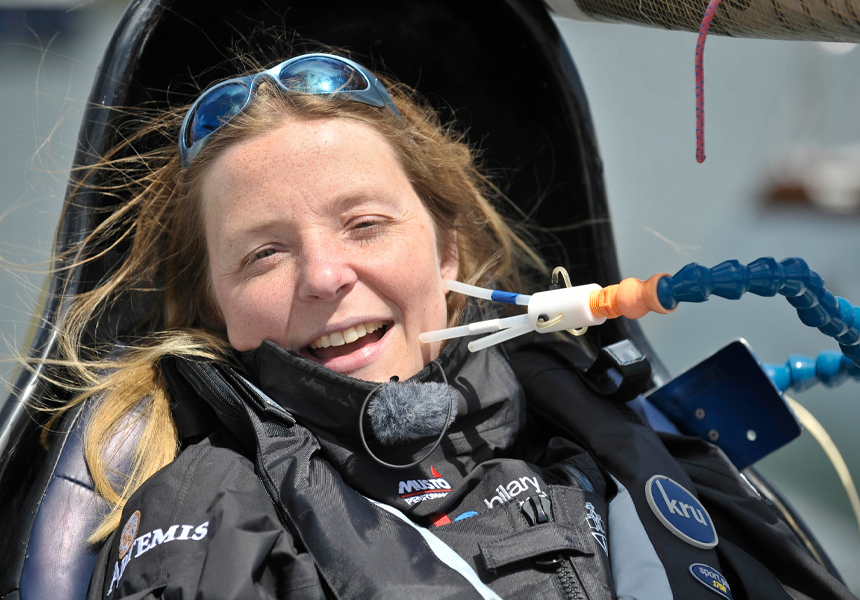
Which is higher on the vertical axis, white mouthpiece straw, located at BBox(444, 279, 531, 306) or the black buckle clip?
white mouthpiece straw, located at BBox(444, 279, 531, 306)

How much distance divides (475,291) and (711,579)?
48 centimetres

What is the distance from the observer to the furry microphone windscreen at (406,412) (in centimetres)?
98

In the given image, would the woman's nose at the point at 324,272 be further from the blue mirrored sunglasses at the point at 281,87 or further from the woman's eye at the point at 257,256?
the blue mirrored sunglasses at the point at 281,87

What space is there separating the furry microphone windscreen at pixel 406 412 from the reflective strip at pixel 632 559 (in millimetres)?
264

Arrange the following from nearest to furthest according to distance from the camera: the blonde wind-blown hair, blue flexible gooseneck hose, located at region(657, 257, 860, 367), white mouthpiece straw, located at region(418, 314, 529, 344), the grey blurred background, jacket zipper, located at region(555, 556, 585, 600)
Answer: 1. blue flexible gooseneck hose, located at region(657, 257, 860, 367)
2. jacket zipper, located at region(555, 556, 585, 600)
3. white mouthpiece straw, located at region(418, 314, 529, 344)
4. the blonde wind-blown hair
5. the grey blurred background

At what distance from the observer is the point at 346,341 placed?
3.45 feet

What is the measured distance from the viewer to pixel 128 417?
112cm

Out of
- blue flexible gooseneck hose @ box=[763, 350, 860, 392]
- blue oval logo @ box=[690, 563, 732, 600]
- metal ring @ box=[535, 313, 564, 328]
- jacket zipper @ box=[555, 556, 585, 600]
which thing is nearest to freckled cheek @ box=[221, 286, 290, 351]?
metal ring @ box=[535, 313, 564, 328]

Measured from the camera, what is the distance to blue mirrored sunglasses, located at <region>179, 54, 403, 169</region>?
44.0 inches

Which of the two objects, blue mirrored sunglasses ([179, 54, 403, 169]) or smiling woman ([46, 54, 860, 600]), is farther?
blue mirrored sunglasses ([179, 54, 403, 169])

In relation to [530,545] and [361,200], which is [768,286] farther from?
[361,200]

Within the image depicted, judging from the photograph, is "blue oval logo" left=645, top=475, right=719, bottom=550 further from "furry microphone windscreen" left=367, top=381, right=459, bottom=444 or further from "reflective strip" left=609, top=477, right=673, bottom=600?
"furry microphone windscreen" left=367, top=381, right=459, bottom=444

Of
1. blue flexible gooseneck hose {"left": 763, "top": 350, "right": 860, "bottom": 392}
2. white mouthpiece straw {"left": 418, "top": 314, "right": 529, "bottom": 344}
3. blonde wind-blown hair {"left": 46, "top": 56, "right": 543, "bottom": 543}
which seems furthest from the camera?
blue flexible gooseneck hose {"left": 763, "top": 350, "right": 860, "bottom": 392}

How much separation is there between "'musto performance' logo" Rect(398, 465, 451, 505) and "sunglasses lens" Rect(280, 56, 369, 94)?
0.60 meters
